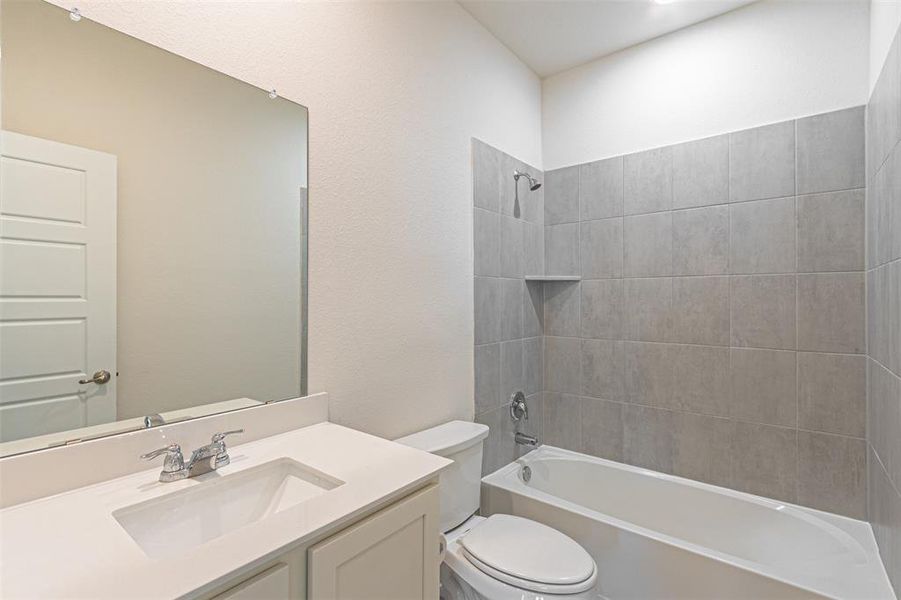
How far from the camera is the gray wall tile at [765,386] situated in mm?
1924

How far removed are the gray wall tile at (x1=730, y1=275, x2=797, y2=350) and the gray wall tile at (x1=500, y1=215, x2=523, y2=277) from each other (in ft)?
3.41

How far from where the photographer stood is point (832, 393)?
183 cm

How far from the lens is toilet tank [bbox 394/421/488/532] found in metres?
1.68

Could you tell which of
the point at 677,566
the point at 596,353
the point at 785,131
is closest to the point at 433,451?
the point at 677,566

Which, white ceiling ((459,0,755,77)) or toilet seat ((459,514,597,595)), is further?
white ceiling ((459,0,755,77))

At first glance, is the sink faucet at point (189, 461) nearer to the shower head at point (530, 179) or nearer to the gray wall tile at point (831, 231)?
the shower head at point (530, 179)

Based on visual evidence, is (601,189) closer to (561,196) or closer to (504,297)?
(561,196)

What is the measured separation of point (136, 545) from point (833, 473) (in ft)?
7.96

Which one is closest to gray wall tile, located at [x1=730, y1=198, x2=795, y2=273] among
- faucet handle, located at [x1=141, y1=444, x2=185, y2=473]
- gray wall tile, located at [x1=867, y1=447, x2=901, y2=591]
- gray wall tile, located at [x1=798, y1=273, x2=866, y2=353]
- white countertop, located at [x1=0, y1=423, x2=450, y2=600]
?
gray wall tile, located at [x1=798, y1=273, x2=866, y2=353]

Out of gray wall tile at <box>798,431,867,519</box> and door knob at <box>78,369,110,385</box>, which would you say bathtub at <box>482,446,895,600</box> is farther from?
door knob at <box>78,369,110,385</box>

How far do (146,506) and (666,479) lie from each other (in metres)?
2.19

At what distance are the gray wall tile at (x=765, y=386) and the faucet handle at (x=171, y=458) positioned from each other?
2227 mm

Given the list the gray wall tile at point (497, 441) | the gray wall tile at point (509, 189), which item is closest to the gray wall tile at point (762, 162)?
the gray wall tile at point (509, 189)

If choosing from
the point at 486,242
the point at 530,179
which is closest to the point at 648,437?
the point at 486,242
